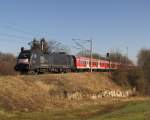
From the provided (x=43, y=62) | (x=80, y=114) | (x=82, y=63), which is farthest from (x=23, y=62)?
(x=82, y=63)

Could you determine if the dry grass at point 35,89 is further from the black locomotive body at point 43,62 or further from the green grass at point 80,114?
the black locomotive body at point 43,62

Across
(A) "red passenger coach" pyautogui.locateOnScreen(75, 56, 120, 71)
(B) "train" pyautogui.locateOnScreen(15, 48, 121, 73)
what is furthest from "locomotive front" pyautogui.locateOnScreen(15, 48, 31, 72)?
(A) "red passenger coach" pyautogui.locateOnScreen(75, 56, 120, 71)

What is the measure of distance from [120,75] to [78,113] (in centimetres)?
4580

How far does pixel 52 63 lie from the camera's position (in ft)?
228

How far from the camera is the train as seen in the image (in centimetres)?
6041

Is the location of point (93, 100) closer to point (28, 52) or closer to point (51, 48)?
point (28, 52)

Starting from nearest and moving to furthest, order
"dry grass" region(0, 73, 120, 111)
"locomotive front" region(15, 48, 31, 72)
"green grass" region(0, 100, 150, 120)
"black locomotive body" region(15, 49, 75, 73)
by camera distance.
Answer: "green grass" region(0, 100, 150, 120)
"dry grass" region(0, 73, 120, 111)
"locomotive front" region(15, 48, 31, 72)
"black locomotive body" region(15, 49, 75, 73)

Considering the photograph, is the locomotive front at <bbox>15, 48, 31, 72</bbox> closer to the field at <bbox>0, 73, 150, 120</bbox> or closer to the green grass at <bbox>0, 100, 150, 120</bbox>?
the field at <bbox>0, 73, 150, 120</bbox>

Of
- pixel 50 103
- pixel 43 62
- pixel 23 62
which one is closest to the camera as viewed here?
pixel 50 103

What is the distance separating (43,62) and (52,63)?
4.47 metres

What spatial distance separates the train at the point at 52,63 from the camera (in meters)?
60.4

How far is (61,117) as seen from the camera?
142ft

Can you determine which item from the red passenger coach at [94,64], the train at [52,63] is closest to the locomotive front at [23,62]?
the train at [52,63]

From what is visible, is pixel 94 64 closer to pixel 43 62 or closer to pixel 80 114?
pixel 43 62
